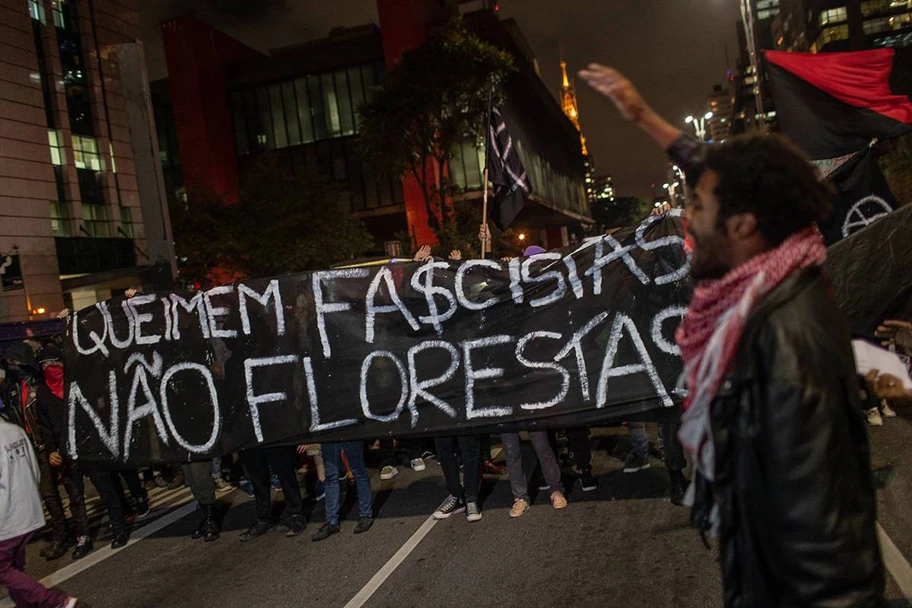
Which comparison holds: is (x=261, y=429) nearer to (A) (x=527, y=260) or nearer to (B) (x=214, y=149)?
(A) (x=527, y=260)

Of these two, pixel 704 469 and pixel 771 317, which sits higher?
pixel 771 317

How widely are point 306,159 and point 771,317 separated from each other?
5217cm

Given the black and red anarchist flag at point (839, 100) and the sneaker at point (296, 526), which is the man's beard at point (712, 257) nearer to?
the sneaker at point (296, 526)

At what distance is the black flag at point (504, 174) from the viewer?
8.27 metres

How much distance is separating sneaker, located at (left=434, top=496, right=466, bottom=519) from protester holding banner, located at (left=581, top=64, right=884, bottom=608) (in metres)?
4.40

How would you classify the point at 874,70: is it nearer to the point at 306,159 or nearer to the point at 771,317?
the point at 771,317

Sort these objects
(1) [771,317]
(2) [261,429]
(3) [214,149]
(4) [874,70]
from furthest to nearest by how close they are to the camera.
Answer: (3) [214,149], (4) [874,70], (2) [261,429], (1) [771,317]

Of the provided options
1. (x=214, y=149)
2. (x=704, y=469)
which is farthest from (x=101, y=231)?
(x=704, y=469)

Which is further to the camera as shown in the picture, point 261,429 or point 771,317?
Result: point 261,429

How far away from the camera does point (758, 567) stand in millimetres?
1855

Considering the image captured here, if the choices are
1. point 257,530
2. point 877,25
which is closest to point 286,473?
point 257,530

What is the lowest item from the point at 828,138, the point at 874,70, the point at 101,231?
the point at 828,138

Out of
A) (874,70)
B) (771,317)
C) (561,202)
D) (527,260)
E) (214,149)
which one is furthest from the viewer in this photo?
(561,202)

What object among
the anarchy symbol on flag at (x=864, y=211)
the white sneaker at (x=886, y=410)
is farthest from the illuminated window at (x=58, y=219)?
the white sneaker at (x=886, y=410)
